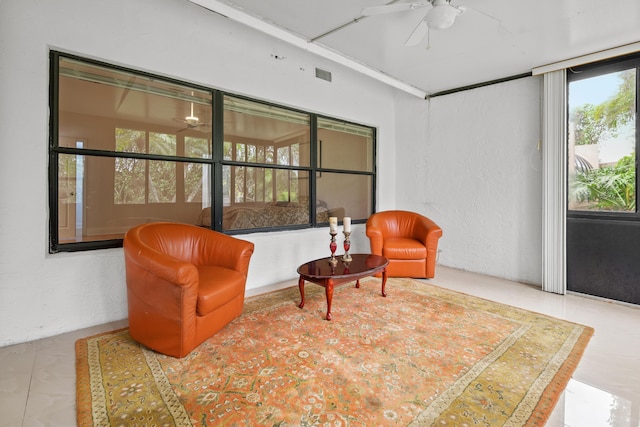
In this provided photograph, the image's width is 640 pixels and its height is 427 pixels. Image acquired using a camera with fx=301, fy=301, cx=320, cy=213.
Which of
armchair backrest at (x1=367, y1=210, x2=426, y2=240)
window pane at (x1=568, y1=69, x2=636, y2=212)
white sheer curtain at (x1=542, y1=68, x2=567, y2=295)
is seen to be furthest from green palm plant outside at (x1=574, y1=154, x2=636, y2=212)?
armchair backrest at (x1=367, y1=210, x2=426, y2=240)

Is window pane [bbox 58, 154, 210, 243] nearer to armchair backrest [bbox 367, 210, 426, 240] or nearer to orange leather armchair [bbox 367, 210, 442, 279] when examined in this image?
orange leather armchair [bbox 367, 210, 442, 279]

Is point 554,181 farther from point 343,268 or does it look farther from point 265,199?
point 265,199

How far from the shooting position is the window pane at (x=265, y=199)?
11.8 feet

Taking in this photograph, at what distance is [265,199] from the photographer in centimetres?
395

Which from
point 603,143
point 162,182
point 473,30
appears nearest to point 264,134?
point 162,182

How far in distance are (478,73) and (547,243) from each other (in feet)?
7.75

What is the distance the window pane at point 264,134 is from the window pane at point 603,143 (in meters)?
3.33

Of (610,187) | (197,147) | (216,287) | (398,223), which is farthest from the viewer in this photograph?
(398,223)


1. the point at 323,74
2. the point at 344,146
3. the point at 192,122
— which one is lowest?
the point at 192,122

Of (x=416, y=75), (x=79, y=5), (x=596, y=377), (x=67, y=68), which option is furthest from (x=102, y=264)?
(x=416, y=75)

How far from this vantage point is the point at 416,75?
167 inches

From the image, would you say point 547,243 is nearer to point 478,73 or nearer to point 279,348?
point 478,73

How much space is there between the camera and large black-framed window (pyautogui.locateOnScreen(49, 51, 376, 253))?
2572 millimetres

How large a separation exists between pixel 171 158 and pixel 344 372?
2.56 m
